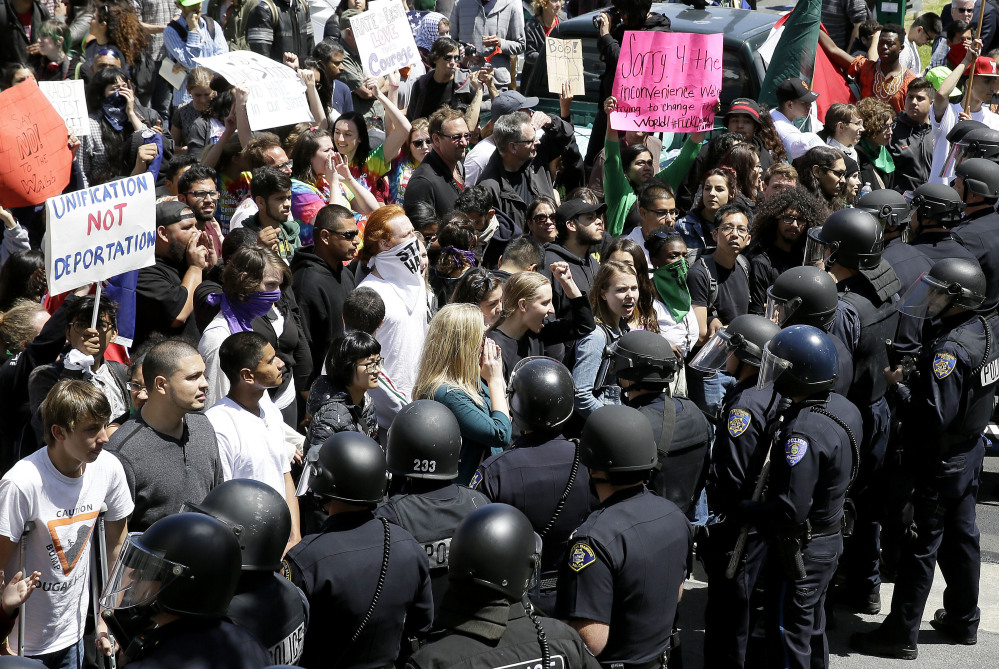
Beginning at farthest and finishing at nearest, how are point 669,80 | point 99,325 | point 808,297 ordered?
point 669,80
point 808,297
point 99,325

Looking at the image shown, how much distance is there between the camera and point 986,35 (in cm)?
1513

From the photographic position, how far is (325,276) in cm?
677

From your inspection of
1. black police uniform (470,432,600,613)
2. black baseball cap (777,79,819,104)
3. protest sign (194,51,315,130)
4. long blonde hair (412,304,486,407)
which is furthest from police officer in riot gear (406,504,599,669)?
black baseball cap (777,79,819,104)

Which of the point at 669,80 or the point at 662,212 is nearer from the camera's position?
the point at 662,212

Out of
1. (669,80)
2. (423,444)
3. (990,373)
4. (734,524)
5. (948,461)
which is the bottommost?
(948,461)

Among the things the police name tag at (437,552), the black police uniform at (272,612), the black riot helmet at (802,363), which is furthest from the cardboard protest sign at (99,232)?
the black riot helmet at (802,363)

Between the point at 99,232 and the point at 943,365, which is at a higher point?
the point at 99,232

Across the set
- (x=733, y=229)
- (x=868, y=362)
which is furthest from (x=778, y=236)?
(x=868, y=362)

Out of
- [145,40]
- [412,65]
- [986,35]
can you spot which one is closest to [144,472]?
[412,65]

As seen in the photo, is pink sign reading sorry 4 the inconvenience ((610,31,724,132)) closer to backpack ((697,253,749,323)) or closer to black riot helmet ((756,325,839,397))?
backpack ((697,253,749,323))

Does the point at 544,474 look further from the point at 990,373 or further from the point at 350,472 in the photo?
the point at 990,373

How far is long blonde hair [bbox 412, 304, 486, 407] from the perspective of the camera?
5.37 meters

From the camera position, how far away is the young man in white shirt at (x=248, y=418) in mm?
5016

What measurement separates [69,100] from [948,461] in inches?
254
